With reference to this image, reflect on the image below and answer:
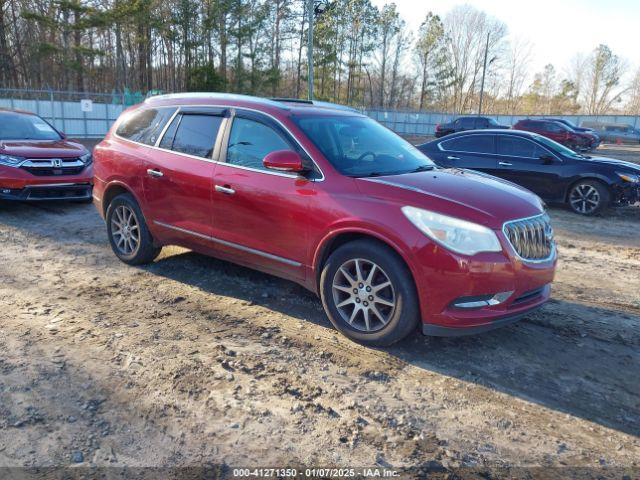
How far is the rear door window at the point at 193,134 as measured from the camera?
5016mm

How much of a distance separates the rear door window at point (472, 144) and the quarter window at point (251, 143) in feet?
22.8

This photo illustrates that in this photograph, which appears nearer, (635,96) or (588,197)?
(588,197)

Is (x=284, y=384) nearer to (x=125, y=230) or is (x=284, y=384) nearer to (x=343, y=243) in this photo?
(x=343, y=243)

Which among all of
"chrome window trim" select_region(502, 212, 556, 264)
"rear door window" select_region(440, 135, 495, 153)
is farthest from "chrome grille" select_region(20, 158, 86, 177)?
"chrome window trim" select_region(502, 212, 556, 264)

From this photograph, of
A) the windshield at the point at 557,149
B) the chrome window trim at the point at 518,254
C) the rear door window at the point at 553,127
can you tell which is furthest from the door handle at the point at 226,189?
the rear door window at the point at 553,127

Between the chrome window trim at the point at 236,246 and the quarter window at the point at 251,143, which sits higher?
the quarter window at the point at 251,143

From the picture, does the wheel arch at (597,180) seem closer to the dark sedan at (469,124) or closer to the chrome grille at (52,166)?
the chrome grille at (52,166)

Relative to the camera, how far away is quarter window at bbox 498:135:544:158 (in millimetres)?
10180

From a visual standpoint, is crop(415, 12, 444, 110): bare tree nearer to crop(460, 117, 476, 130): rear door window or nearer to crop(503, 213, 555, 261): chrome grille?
crop(460, 117, 476, 130): rear door window

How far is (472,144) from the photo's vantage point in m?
10.6

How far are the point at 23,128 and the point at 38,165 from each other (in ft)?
→ 5.04

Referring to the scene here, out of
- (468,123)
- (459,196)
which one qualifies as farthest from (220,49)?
(459,196)

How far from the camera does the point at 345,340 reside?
13.7 feet

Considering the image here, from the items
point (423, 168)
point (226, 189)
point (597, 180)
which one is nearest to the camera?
point (226, 189)
